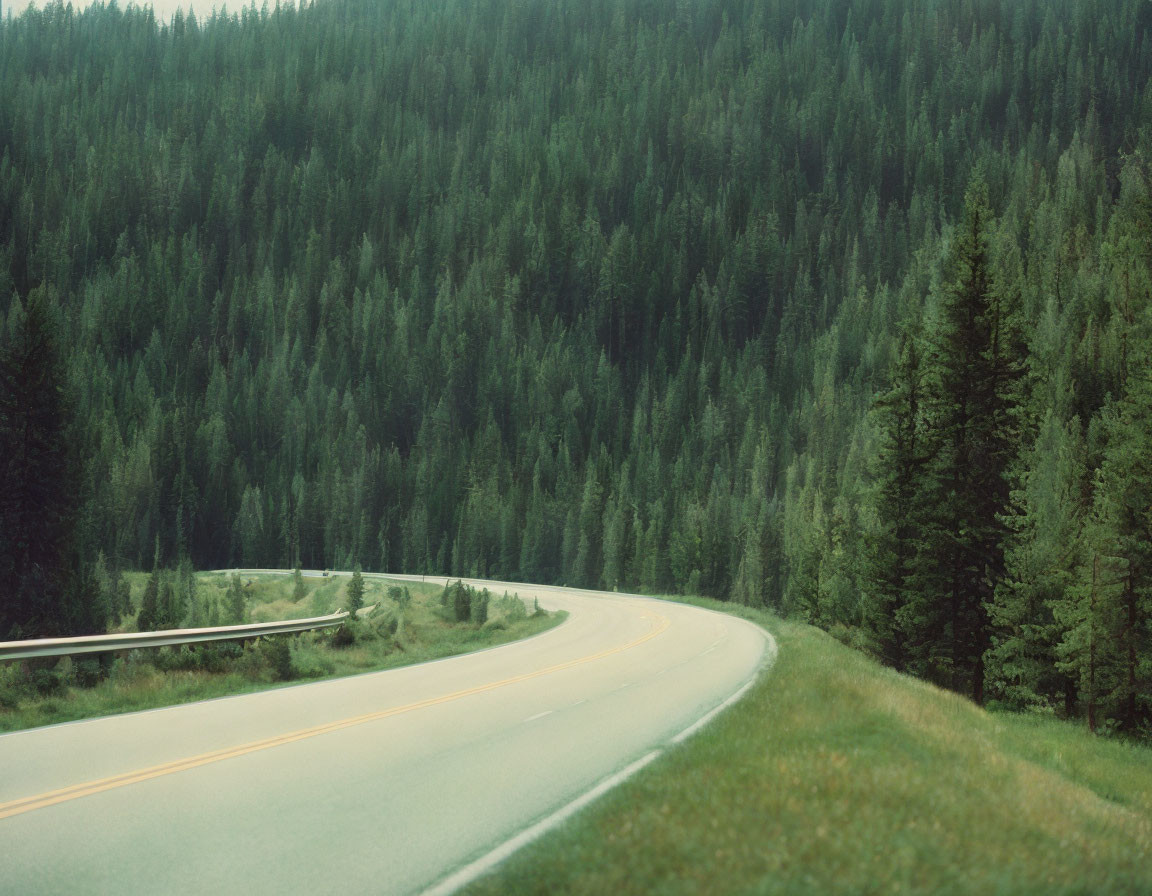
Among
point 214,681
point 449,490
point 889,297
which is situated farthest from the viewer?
point 889,297

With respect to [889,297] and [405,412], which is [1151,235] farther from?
[405,412]

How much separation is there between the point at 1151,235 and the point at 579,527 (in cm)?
7934

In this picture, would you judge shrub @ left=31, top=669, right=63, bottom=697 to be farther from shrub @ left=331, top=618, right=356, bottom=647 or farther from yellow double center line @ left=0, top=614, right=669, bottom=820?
shrub @ left=331, top=618, right=356, bottom=647

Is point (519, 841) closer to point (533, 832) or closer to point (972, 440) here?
point (533, 832)

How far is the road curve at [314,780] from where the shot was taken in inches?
280

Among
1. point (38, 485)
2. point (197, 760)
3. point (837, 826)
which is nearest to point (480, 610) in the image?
point (38, 485)

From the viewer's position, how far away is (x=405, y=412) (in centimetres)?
19350

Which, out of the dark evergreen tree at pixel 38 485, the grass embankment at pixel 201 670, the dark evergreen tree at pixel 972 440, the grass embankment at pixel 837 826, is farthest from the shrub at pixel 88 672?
the dark evergreen tree at pixel 38 485

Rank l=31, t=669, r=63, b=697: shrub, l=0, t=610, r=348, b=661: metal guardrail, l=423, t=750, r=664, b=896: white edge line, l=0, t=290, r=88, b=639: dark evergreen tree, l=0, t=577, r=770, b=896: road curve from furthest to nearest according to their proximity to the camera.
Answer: l=0, t=290, r=88, b=639: dark evergreen tree
l=31, t=669, r=63, b=697: shrub
l=0, t=610, r=348, b=661: metal guardrail
l=0, t=577, r=770, b=896: road curve
l=423, t=750, r=664, b=896: white edge line

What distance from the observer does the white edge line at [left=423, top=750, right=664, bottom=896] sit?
678cm

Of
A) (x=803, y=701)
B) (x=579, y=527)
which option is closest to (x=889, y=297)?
(x=579, y=527)

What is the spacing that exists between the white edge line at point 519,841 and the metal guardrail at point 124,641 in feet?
30.4

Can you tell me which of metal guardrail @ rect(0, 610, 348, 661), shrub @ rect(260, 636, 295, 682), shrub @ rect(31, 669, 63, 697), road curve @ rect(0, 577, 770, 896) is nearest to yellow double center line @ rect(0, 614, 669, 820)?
road curve @ rect(0, 577, 770, 896)

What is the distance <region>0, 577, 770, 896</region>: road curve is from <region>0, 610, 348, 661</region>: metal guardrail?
6.59ft
